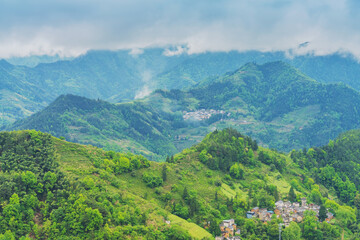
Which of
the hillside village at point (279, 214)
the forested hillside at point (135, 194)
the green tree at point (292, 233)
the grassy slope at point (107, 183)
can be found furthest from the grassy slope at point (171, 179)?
the green tree at point (292, 233)

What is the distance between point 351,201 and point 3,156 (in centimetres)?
13276

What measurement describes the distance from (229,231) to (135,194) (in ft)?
89.7

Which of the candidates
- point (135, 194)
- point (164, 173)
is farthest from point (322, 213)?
point (135, 194)

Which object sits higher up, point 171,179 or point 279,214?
point 171,179

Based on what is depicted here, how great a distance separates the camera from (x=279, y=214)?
98.8 m

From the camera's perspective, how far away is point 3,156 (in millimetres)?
81062

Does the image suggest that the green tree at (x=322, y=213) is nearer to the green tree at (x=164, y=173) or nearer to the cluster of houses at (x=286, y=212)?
the cluster of houses at (x=286, y=212)

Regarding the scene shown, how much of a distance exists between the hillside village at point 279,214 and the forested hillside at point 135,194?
2.26 m

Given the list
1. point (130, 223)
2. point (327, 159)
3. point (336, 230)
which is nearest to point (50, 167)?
point (130, 223)

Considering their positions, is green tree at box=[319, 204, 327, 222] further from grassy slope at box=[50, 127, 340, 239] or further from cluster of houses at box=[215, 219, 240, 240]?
cluster of houses at box=[215, 219, 240, 240]

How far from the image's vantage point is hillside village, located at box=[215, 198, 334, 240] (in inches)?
3396

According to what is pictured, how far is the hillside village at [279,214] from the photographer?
86.3 m

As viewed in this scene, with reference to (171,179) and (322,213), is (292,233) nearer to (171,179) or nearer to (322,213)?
(322,213)

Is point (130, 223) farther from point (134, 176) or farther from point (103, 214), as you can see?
point (134, 176)
